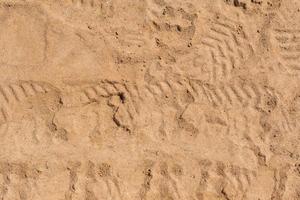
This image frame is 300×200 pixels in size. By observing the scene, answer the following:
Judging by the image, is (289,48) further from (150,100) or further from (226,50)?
(150,100)

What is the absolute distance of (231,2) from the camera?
2600 mm

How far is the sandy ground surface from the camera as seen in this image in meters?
2.56

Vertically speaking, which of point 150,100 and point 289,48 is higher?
point 289,48

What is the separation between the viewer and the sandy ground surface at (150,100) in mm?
2559

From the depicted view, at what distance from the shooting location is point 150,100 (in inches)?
102

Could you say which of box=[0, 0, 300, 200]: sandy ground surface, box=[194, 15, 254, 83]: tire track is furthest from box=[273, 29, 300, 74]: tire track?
box=[194, 15, 254, 83]: tire track

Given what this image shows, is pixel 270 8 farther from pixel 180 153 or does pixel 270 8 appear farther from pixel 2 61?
pixel 2 61

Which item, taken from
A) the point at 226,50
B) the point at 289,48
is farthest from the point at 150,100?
the point at 289,48

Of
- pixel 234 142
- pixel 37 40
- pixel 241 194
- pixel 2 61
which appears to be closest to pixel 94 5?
pixel 37 40

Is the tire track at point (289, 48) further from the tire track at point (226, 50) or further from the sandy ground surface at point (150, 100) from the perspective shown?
the tire track at point (226, 50)

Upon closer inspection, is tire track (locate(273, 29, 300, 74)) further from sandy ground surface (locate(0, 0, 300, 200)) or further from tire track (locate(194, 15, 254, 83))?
tire track (locate(194, 15, 254, 83))

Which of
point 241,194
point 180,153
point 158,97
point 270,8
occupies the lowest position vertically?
point 241,194

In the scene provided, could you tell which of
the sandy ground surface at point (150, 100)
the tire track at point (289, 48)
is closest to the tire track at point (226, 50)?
the sandy ground surface at point (150, 100)

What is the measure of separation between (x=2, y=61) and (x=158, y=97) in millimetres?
721
